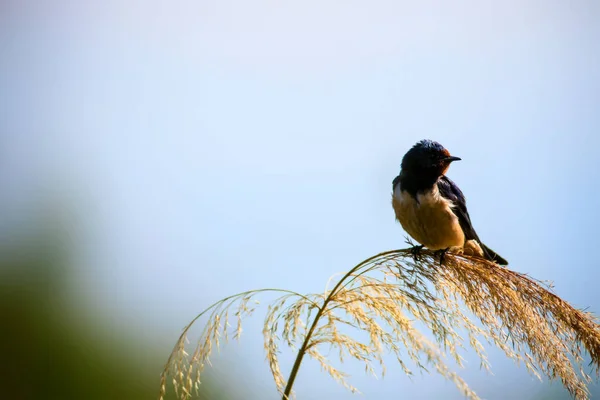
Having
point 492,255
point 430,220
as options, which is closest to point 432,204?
point 430,220

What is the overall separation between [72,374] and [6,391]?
43 centimetres

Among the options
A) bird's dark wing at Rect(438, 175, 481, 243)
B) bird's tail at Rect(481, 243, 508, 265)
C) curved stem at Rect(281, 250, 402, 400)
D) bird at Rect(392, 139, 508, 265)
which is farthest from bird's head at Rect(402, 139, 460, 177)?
curved stem at Rect(281, 250, 402, 400)

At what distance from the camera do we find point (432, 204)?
4.08 meters

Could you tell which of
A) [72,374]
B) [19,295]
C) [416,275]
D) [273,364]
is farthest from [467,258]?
[19,295]

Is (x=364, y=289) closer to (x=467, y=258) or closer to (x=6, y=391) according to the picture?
(x=467, y=258)

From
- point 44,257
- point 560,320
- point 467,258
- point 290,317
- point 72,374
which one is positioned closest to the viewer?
point 560,320

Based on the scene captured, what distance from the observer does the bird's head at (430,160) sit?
4250mm

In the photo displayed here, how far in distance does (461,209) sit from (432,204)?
296mm

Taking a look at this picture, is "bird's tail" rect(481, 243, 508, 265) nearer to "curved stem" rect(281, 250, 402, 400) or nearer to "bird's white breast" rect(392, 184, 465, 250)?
"bird's white breast" rect(392, 184, 465, 250)

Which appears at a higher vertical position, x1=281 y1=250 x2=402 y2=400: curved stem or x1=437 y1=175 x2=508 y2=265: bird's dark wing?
x1=437 y1=175 x2=508 y2=265: bird's dark wing

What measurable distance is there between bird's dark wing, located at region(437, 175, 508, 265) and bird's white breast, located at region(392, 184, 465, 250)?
3.7 inches

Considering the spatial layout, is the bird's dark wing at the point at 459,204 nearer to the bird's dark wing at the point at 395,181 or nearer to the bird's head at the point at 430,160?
the bird's head at the point at 430,160

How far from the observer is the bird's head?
425 cm

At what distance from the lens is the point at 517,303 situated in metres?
2.43
